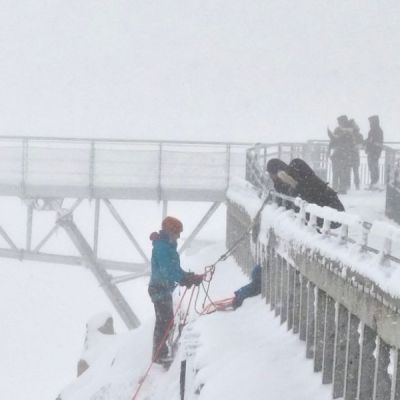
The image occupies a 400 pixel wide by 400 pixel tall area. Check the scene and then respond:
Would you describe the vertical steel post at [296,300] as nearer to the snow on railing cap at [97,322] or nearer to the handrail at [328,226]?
the handrail at [328,226]

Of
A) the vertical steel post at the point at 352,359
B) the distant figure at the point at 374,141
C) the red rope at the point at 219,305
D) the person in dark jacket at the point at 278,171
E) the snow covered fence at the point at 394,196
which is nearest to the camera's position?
the vertical steel post at the point at 352,359

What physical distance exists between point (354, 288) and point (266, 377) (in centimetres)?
159

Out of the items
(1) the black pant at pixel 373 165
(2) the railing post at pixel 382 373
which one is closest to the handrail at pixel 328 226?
(2) the railing post at pixel 382 373

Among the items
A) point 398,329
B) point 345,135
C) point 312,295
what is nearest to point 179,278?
point 312,295

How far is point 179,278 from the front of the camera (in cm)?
929

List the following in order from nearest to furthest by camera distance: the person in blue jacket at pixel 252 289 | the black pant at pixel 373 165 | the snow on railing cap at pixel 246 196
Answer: the person in blue jacket at pixel 252 289, the snow on railing cap at pixel 246 196, the black pant at pixel 373 165

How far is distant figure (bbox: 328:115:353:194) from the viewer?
60.1 feet

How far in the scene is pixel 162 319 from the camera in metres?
9.88

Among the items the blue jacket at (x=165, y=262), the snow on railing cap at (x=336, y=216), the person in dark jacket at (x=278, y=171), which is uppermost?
the person in dark jacket at (x=278, y=171)

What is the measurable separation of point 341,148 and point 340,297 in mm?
12155

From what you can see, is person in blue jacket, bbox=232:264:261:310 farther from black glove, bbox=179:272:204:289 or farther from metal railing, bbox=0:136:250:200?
metal railing, bbox=0:136:250:200

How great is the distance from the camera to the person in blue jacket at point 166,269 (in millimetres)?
9165

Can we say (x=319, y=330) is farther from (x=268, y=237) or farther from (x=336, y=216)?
(x=268, y=237)

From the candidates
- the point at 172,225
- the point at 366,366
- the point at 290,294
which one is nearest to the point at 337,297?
the point at 366,366
